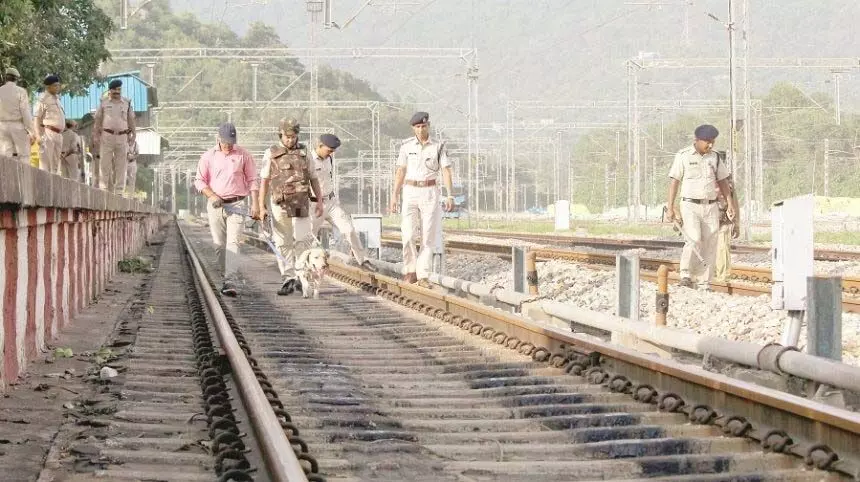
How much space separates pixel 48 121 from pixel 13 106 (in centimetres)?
217

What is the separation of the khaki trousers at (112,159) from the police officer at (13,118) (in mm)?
2714

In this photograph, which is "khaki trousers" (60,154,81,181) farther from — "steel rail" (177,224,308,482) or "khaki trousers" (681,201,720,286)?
"steel rail" (177,224,308,482)

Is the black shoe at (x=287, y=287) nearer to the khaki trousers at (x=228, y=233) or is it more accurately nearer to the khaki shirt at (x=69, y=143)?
the khaki trousers at (x=228, y=233)

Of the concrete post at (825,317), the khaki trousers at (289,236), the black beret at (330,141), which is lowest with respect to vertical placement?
the concrete post at (825,317)

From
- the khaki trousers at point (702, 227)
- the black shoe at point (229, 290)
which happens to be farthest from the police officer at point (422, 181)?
the khaki trousers at point (702, 227)

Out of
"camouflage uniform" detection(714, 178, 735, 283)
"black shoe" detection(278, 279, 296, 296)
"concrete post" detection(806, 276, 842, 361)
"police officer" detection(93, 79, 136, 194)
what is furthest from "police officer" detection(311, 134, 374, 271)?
"concrete post" detection(806, 276, 842, 361)

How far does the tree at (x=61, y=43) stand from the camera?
29.8 m

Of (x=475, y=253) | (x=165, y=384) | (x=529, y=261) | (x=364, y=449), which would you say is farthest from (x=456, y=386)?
(x=475, y=253)

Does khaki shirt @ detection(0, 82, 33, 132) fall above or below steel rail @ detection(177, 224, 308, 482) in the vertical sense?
above

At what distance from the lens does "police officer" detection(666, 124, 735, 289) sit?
14109 mm

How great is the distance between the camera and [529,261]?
13.9 metres

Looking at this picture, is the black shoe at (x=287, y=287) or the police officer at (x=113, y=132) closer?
the black shoe at (x=287, y=287)

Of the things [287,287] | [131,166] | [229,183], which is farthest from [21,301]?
[131,166]

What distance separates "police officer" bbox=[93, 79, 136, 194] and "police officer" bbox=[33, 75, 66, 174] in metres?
0.50
